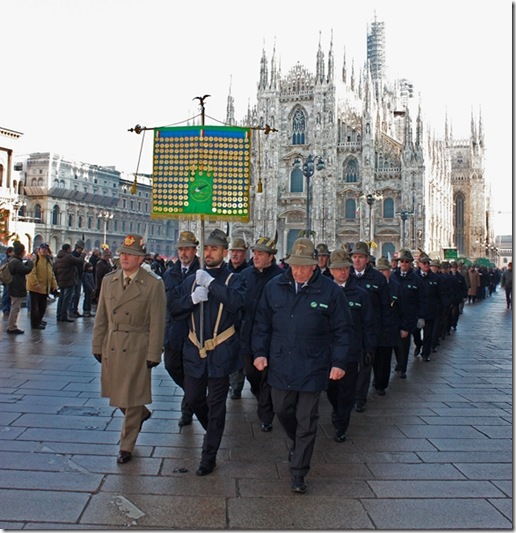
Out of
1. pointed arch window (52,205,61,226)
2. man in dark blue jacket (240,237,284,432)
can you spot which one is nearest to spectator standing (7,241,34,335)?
man in dark blue jacket (240,237,284,432)

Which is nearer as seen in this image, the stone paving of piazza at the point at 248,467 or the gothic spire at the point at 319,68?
the stone paving of piazza at the point at 248,467

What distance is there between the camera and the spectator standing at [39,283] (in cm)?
1237

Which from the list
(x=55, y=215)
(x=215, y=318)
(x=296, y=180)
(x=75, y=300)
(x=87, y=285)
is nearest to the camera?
(x=215, y=318)

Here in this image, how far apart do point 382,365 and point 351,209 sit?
4378 cm

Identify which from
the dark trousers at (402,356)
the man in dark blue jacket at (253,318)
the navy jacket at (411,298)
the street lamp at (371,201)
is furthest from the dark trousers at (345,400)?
the street lamp at (371,201)

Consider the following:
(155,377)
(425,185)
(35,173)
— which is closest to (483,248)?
(425,185)

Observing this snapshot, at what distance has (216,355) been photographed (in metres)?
4.77

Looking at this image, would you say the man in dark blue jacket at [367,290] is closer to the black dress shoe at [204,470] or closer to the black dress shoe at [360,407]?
the black dress shoe at [360,407]

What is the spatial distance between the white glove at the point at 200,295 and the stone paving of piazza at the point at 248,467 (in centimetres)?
133

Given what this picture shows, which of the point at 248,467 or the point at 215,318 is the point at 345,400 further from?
the point at 215,318

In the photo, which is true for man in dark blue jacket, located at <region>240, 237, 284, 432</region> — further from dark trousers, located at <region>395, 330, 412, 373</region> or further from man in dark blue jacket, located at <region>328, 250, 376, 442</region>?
dark trousers, located at <region>395, 330, 412, 373</region>

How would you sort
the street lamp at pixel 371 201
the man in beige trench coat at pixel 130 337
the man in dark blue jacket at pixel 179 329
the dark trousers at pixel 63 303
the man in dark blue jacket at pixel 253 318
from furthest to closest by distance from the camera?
the street lamp at pixel 371 201
the dark trousers at pixel 63 303
the man in dark blue jacket at pixel 179 329
the man in dark blue jacket at pixel 253 318
the man in beige trench coat at pixel 130 337

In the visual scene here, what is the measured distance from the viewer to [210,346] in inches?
189

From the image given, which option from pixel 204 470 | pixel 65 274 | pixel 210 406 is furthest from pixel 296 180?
pixel 204 470
